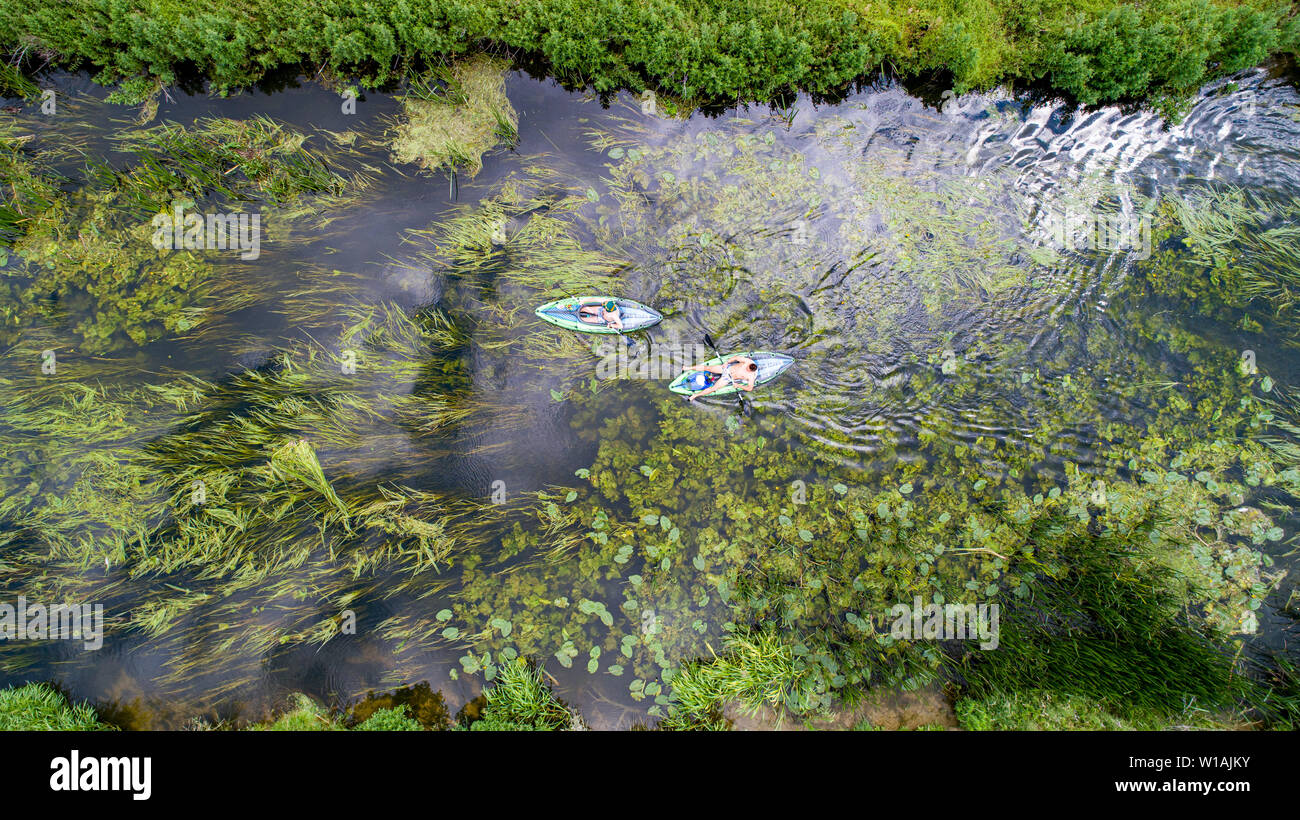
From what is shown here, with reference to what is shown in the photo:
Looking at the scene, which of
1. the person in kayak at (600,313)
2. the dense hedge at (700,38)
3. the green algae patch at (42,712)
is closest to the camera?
the green algae patch at (42,712)

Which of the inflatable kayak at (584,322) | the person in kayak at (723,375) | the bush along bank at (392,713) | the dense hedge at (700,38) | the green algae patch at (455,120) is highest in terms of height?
the dense hedge at (700,38)

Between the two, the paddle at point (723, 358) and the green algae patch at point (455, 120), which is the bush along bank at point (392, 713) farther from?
the green algae patch at point (455, 120)

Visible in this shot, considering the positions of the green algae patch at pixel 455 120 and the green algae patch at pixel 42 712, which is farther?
the green algae patch at pixel 455 120

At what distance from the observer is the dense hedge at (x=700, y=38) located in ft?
17.9

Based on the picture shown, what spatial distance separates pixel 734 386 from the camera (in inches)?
229

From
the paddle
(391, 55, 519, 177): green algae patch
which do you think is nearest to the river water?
the paddle

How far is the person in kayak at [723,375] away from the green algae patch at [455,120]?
3.82 meters

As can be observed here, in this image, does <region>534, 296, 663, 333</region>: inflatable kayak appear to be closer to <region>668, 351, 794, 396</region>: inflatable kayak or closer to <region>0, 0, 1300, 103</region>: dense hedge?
<region>668, 351, 794, 396</region>: inflatable kayak

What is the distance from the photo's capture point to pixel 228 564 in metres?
5.33

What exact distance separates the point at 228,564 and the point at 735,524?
5.84 meters

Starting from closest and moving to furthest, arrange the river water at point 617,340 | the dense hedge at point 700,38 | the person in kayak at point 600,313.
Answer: the river water at point 617,340 → the dense hedge at point 700,38 → the person in kayak at point 600,313

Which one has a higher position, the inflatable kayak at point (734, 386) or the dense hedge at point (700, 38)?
the dense hedge at point (700, 38)

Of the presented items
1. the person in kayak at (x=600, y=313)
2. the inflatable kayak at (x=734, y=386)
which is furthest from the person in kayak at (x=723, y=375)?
the person in kayak at (x=600, y=313)

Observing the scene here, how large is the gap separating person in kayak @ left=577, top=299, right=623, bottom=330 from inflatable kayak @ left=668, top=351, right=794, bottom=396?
107cm
